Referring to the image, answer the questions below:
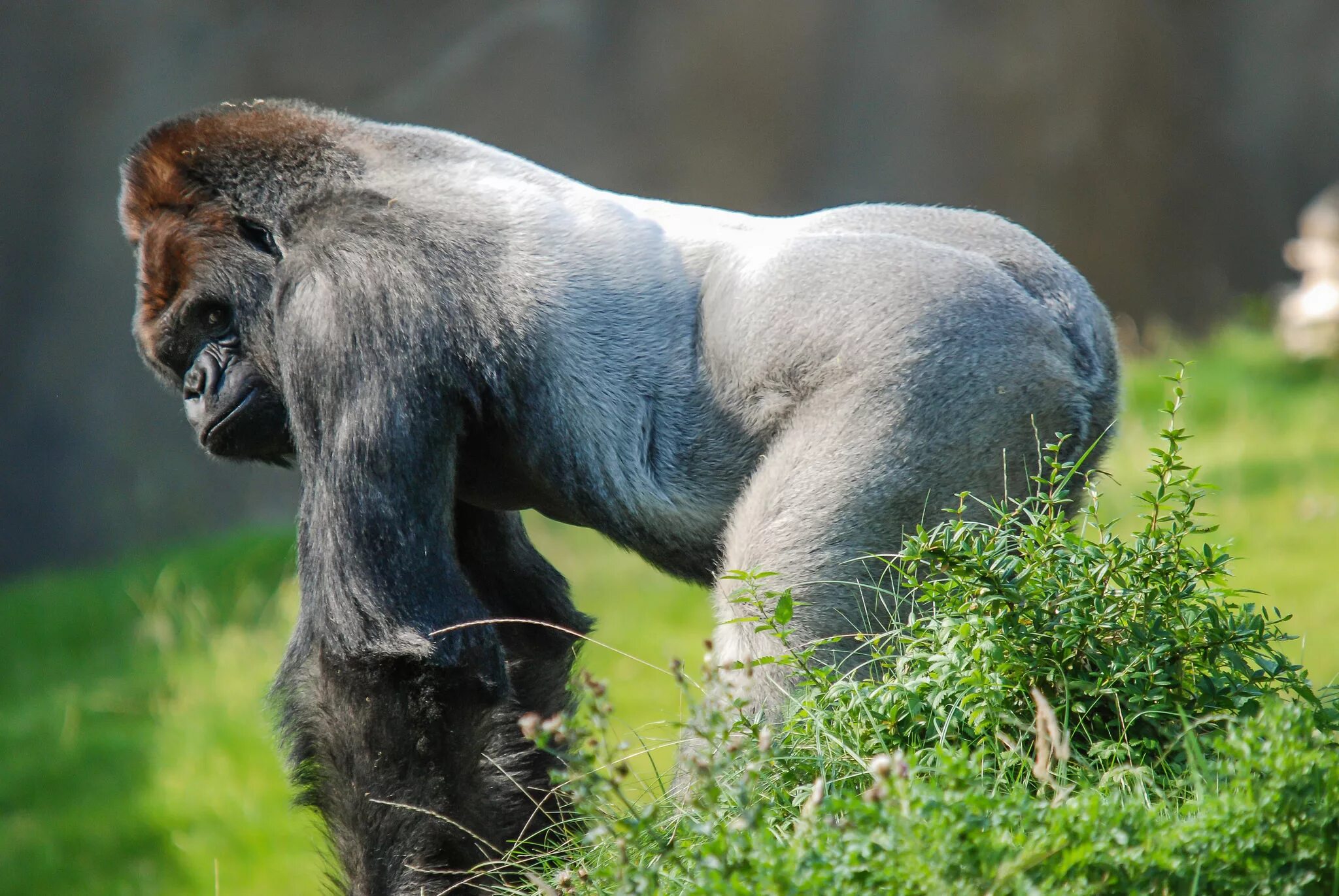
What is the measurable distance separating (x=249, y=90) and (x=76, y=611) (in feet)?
12.2

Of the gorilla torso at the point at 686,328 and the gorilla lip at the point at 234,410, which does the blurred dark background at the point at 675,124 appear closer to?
the gorilla lip at the point at 234,410

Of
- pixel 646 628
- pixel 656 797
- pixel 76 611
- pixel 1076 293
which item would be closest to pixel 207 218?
pixel 656 797

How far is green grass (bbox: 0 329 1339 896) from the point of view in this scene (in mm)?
4930

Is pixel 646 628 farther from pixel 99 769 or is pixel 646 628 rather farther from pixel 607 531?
pixel 607 531

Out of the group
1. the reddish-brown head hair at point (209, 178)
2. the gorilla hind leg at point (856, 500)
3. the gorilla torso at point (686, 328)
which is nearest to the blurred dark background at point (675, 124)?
the reddish-brown head hair at point (209, 178)

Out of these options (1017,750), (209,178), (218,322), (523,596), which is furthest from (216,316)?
(1017,750)

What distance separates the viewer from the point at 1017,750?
6.19ft

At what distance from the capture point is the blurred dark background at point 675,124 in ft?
28.3

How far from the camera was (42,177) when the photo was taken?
8578 millimetres

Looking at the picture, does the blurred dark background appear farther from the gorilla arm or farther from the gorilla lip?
the gorilla arm

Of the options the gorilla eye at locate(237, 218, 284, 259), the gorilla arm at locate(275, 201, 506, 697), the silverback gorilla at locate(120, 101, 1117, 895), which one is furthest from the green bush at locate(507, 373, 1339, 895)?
the gorilla eye at locate(237, 218, 284, 259)

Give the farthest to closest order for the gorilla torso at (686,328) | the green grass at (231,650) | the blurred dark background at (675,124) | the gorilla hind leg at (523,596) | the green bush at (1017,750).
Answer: the blurred dark background at (675,124) → the green grass at (231,650) → the gorilla hind leg at (523,596) → the gorilla torso at (686,328) → the green bush at (1017,750)

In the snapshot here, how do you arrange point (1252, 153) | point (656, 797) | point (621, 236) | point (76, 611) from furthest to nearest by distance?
point (1252, 153), point (76, 611), point (621, 236), point (656, 797)

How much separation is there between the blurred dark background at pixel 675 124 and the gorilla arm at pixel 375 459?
6.85 meters
